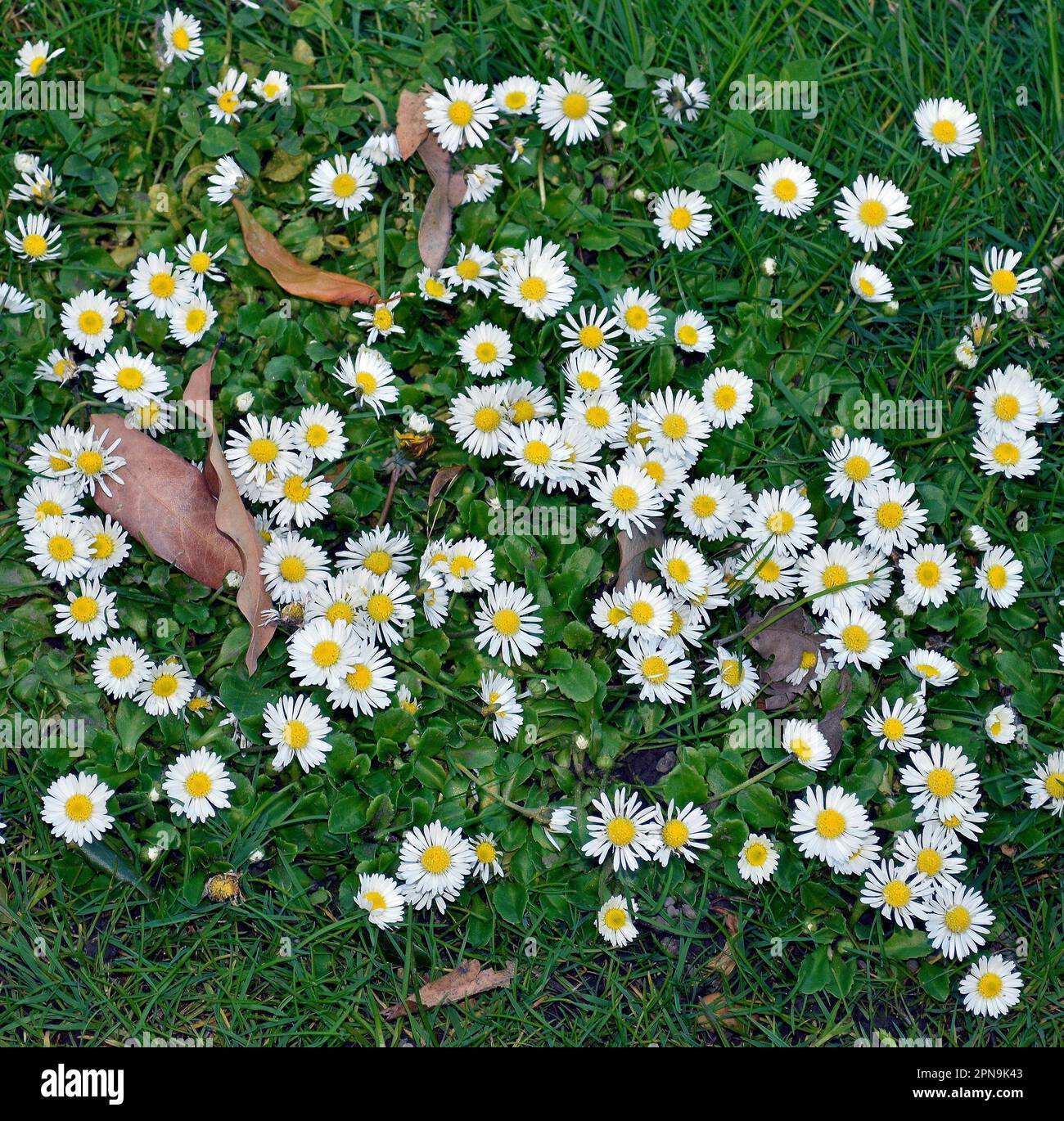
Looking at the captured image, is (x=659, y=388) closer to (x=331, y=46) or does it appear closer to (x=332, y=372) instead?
(x=332, y=372)

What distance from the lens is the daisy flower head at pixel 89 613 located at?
3.44 metres

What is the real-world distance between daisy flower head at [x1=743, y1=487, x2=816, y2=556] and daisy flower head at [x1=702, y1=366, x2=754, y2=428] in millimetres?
297

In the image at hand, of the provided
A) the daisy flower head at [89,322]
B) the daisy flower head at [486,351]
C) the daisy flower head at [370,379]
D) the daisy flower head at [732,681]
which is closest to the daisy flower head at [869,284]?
the daisy flower head at [486,351]

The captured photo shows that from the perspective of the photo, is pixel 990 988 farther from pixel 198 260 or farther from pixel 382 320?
pixel 198 260

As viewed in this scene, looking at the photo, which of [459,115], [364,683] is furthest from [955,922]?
[459,115]

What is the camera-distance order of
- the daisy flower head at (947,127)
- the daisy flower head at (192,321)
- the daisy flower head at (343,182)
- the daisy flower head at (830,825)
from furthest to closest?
the daisy flower head at (947,127) < the daisy flower head at (343,182) < the daisy flower head at (192,321) < the daisy flower head at (830,825)

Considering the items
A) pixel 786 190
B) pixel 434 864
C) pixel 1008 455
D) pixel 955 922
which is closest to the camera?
pixel 434 864

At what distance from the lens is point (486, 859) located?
3.33m

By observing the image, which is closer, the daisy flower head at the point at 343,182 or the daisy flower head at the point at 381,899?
the daisy flower head at the point at 381,899

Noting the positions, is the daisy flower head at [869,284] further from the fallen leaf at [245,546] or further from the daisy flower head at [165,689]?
the daisy flower head at [165,689]

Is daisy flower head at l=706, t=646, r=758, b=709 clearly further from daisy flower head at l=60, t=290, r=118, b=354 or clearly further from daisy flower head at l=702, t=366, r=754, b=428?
daisy flower head at l=60, t=290, r=118, b=354

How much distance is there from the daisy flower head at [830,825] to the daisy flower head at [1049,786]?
0.61 metres

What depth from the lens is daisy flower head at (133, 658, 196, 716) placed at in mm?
3416

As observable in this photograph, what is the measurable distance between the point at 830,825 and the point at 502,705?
1.17 m
